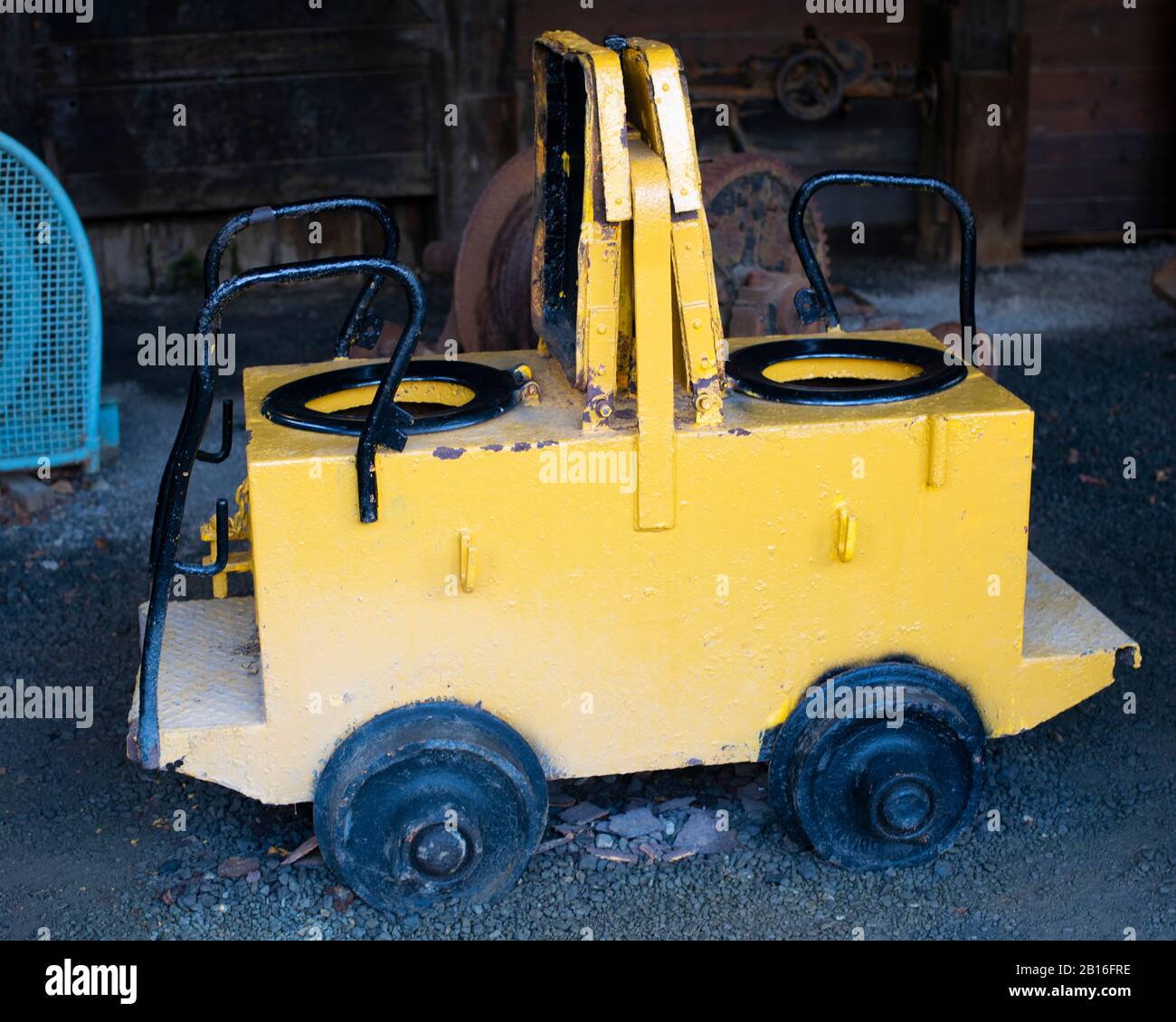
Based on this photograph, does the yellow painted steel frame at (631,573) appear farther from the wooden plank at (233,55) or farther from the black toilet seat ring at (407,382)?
the wooden plank at (233,55)

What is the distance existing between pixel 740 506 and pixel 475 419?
0.54 m

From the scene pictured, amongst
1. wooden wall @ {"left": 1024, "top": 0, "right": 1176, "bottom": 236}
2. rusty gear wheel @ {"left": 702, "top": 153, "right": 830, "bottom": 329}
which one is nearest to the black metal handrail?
rusty gear wheel @ {"left": 702, "top": 153, "right": 830, "bottom": 329}

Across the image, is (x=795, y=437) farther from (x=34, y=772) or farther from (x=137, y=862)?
(x=34, y=772)

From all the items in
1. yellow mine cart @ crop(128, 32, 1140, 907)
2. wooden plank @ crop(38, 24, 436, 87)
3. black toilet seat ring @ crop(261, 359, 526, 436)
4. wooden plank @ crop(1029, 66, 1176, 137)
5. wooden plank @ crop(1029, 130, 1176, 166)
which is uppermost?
wooden plank @ crop(38, 24, 436, 87)

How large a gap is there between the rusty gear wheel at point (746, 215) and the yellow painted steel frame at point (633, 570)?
213 centimetres

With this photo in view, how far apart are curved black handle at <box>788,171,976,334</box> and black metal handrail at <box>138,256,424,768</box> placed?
1.03m

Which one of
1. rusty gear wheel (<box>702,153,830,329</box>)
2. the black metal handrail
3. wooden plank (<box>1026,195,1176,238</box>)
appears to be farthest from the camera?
wooden plank (<box>1026,195,1176,238</box>)

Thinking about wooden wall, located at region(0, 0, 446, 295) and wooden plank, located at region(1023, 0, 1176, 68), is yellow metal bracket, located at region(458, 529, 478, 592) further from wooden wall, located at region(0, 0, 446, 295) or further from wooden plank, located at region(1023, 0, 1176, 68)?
wooden plank, located at region(1023, 0, 1176, 68)

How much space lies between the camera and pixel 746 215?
5.50 meters

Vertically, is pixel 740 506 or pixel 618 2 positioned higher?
pixel 618 2

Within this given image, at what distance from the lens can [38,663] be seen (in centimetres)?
439

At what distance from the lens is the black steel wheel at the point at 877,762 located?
3.22m

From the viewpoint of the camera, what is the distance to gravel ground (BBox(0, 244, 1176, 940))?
10.6 feet

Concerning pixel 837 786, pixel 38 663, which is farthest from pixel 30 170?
pixel 837 786
